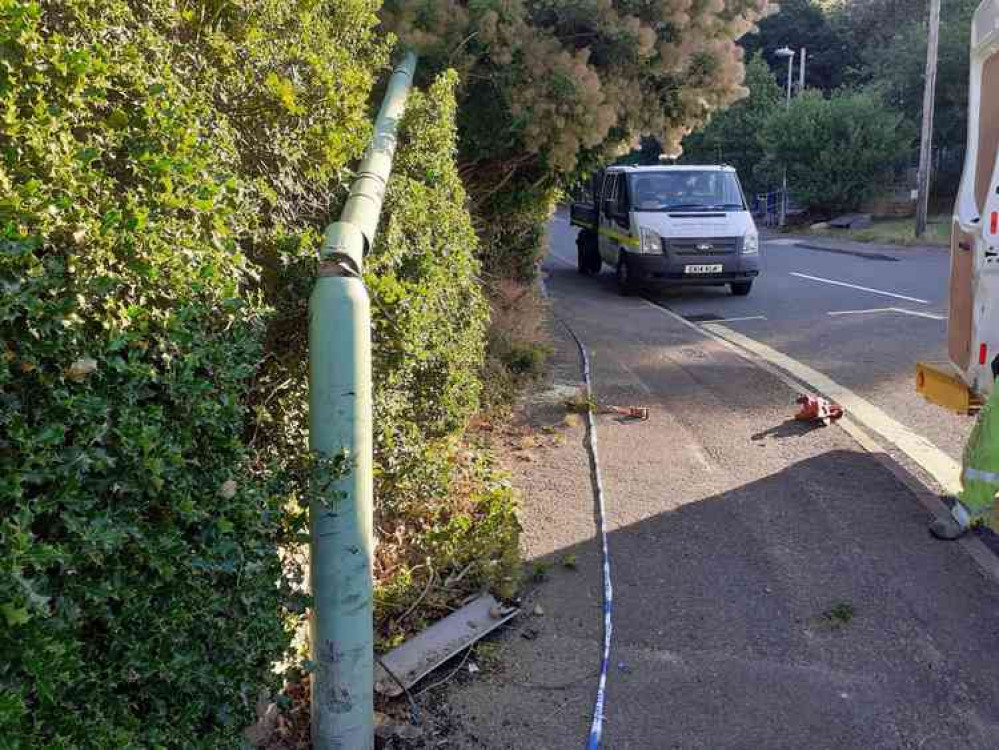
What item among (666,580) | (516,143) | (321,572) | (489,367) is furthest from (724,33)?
(321,572)

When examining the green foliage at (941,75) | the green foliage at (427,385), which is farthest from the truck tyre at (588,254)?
the green foliage at (941,75)

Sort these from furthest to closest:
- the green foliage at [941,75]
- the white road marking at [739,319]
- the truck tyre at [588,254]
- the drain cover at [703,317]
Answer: the green foliage at [941,75] < the truck tyre at [588,254] < the drain cover at [703,317] < the white road marking at [739,319]

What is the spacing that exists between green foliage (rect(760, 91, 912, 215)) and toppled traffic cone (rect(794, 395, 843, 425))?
3439cm

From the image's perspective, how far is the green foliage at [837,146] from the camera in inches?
1532

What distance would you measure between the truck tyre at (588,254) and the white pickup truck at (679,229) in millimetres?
1372

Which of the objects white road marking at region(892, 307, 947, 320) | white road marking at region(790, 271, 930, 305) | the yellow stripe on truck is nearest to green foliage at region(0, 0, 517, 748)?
white road marking at region(892, 307, 947, 320)

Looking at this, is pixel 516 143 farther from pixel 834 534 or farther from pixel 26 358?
pixel 26 358

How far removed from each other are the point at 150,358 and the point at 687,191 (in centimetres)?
1541

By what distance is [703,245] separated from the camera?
15.9 meters

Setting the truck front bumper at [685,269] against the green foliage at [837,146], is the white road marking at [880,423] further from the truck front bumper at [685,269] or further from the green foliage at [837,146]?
the green foliage at [837,146]

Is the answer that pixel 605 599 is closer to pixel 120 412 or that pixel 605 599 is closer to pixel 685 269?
pixel 120 412

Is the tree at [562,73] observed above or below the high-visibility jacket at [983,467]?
above

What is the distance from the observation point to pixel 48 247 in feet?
6.98

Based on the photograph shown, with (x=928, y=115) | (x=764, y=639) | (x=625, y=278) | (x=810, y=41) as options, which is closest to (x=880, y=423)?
(x=764, y=639)
